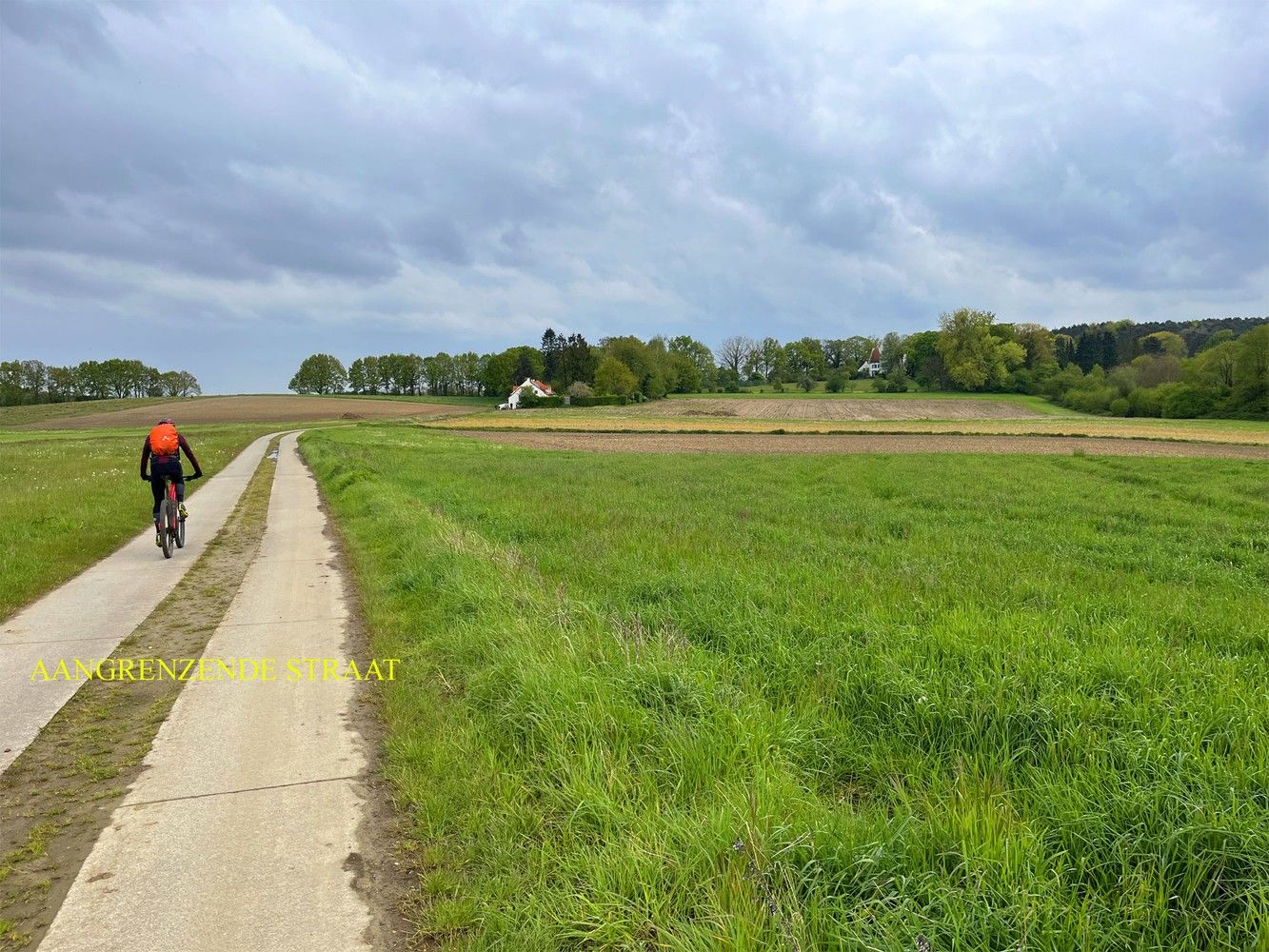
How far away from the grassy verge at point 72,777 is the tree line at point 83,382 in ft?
485

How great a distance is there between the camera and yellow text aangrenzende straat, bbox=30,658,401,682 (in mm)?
5586

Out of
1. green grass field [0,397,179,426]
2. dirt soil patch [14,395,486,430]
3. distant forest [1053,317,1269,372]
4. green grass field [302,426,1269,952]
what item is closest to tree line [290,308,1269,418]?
distant forest [1053,317,1269,372]

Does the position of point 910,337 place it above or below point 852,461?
above

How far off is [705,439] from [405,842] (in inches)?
1884

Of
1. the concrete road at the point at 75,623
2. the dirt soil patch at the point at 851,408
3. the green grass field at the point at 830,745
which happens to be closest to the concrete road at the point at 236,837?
the green grass field at the point at 830,745

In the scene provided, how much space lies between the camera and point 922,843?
2875mm

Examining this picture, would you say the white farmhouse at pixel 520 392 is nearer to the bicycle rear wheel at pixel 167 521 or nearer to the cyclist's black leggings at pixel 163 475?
the cyclist's black leggings at pixel 163 475

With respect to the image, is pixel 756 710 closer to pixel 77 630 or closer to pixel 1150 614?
pixel 1150 614

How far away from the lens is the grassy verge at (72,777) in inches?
121

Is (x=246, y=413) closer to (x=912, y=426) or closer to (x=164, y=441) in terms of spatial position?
(x=912, y=426)

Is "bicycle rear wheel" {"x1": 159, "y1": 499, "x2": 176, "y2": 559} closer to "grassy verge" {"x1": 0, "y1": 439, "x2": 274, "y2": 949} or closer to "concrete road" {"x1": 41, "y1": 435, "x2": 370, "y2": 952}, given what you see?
"grassy verge" {"x1": 0, "y1": 439, "x2": 274, "y2": 949}

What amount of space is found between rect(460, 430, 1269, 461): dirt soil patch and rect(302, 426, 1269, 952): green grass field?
102ft

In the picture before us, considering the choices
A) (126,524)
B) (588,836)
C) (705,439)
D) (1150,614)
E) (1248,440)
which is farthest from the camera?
(705,439)

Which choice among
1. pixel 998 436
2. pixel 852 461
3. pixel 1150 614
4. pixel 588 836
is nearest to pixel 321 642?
pixel 588 836
